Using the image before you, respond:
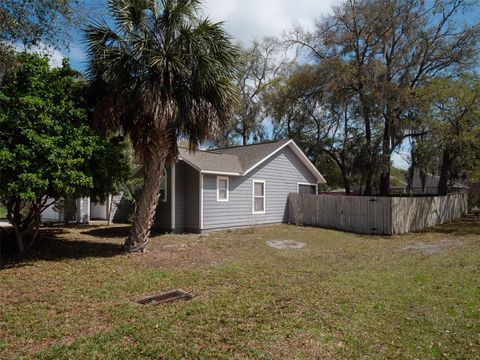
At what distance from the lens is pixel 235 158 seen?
18516 mm

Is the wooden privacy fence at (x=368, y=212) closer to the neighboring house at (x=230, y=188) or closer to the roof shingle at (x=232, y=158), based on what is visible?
the neighboring house at (x=230, y=188)

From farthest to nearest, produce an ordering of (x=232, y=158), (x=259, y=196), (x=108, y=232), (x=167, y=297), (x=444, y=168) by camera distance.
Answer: (x=444, y=168), (x=232, y=158), (x=259, y=196), (x=108, y=232), (x=167, y=297)

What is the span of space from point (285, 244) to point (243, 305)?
7254 millimetres

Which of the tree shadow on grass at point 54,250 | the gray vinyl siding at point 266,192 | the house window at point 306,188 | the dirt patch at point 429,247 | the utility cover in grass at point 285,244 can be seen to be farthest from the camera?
the house window at point 306,188

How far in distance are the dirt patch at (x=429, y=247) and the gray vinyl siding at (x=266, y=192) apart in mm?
7308

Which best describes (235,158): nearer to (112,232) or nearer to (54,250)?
(112,232)

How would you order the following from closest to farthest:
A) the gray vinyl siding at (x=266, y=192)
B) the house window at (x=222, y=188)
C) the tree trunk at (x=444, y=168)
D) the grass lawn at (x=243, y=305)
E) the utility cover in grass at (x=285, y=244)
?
1. the grass lawn at (x=243, y=305)
2. the utility cover in grass at (x=285, y=244)
3. the gray vinyl siding at (x=266, y=192)
4. the house window at (x=222, y=188)
5. the tree trunk at (x=444, y=168)

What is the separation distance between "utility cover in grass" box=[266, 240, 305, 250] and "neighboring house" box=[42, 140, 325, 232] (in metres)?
3.32

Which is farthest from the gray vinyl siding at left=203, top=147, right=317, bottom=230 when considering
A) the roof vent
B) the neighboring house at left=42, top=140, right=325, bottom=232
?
the roof vent

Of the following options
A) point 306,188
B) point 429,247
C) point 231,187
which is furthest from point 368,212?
point 231,187

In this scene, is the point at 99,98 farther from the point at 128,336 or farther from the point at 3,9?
the point at 128,336

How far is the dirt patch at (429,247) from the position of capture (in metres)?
11.3

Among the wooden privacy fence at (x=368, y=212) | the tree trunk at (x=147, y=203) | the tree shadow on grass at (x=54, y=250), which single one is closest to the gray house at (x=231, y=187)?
the wooden privacy fence at (x=368, y=212)

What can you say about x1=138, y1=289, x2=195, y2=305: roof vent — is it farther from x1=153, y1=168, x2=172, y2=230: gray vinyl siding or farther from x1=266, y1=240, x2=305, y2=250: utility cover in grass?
x1=153, y1=168, x2=172, y2=230: gray vinyl siding
